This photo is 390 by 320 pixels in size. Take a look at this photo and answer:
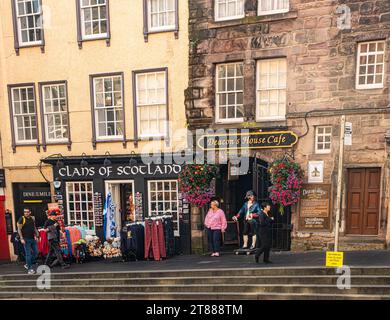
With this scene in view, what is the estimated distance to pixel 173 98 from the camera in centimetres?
1117

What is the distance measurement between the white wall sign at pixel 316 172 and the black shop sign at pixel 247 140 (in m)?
0.87

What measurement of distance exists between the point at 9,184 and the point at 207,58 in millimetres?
9061

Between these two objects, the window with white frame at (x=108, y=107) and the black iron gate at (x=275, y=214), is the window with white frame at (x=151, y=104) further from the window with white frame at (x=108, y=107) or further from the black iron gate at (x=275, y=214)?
the black iron gate at (x=275, y=214)

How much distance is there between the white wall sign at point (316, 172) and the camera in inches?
386

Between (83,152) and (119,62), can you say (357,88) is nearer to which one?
(119,62)

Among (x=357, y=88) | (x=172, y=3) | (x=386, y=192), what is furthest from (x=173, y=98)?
(x=386, y=192)

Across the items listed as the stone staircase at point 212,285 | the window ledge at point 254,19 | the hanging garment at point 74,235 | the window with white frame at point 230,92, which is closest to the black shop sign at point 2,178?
the hanging garment at point 74,235

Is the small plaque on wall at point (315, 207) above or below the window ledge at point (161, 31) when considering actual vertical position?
below

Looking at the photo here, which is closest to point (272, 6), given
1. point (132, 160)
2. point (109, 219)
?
point (132, 160)

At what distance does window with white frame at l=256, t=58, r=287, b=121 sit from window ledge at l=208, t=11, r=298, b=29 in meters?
1.18

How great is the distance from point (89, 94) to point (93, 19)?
2613 mm

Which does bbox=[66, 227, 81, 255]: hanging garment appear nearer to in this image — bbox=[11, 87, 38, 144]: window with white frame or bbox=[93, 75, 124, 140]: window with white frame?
bbox=[93, 75, 124, 140]: window with white frame

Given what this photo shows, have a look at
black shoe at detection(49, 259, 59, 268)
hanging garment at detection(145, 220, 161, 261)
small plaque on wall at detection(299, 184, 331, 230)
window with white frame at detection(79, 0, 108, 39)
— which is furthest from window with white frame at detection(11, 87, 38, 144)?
small plaque on wall at detection(299, 184, 331, 230)

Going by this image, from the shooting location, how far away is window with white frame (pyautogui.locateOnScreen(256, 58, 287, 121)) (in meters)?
10.2
